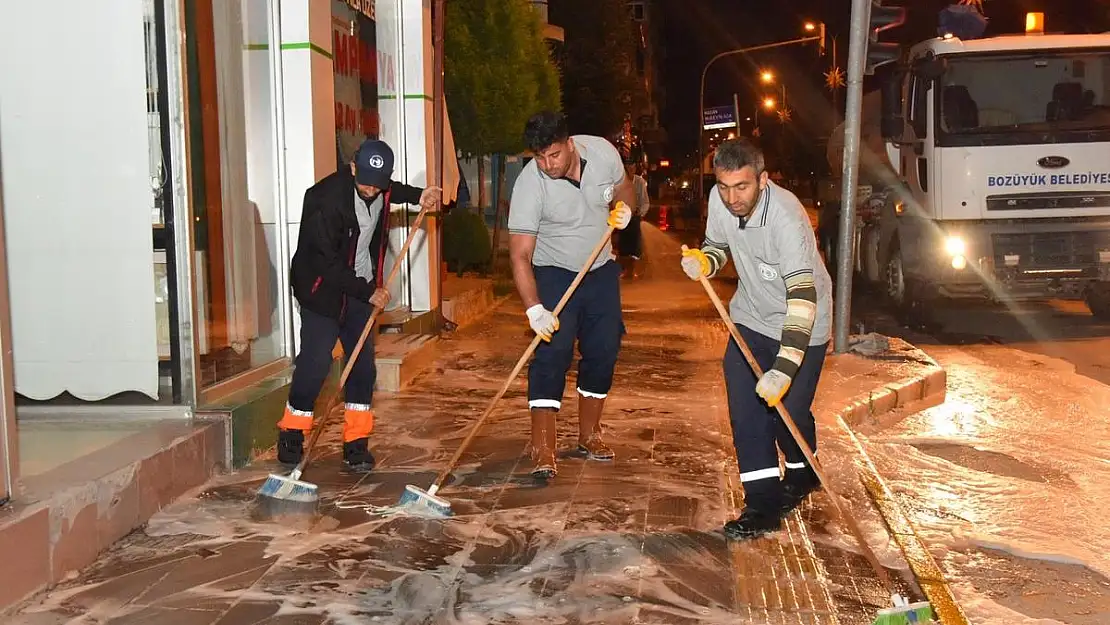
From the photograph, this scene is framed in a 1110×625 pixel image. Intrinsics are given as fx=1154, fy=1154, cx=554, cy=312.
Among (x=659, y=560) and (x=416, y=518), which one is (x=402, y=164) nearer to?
(x=416, y=518)

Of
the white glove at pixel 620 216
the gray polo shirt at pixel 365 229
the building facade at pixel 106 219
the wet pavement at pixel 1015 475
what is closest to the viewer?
the wet pavement at pixel 1015 475

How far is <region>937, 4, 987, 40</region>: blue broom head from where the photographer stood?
1266cm

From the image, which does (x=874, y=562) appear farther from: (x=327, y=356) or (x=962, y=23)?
(x=962, y=23)

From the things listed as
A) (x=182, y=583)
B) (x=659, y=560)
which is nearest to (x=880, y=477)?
(x=659, y=560)

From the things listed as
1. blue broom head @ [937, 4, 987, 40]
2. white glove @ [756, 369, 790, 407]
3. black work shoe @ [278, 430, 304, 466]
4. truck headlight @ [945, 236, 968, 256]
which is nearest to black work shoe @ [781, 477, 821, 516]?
white glove @ [756, 369, 790, 407]

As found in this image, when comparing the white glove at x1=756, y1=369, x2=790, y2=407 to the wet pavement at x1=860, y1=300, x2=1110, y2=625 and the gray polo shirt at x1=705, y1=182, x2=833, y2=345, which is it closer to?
the gray polo shirt at x1=705, y1=182, x2=833, y2=345

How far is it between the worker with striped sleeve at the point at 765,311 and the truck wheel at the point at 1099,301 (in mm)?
9036

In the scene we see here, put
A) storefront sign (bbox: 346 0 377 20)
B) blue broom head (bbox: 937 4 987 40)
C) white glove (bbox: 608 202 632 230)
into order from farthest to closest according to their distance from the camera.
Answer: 1. blue broom head (bbox: 937 4 987 40)
2. storefront sign (bbox: 346 0 377 20)
3. white glove (bbox: 608 202 632 230)

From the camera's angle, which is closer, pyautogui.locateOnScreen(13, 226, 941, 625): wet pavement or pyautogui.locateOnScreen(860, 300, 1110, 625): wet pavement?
pyautogui.locateOnScreen(13, 226, 941, 625): wet pavement

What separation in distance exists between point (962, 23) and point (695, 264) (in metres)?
9.05

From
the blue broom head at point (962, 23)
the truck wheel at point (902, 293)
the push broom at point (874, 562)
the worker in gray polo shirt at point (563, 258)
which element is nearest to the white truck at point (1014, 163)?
the blue broom head at point (962, 23)

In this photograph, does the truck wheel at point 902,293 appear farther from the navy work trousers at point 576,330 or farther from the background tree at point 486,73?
the navy work trousers at point 576,330

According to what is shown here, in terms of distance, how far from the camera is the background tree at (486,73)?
52.2 feet

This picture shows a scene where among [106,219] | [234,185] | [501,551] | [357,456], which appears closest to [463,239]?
[234,185]
